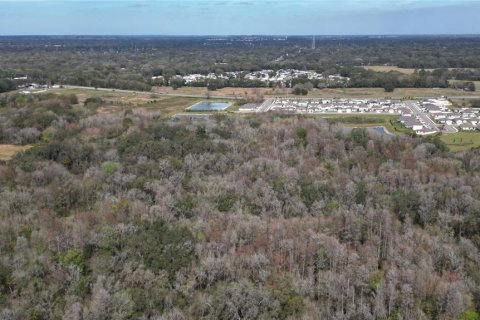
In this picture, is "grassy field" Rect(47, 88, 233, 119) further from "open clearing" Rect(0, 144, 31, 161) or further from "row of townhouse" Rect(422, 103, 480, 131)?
"row of townhouse" Rect(422, 103, 480, 131)

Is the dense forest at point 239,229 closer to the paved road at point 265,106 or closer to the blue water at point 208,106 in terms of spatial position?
the paved road at point 265,106

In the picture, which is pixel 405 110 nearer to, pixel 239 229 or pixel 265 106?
pixel 265 106

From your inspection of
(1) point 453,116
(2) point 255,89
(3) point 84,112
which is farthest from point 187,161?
(2) point 255,89

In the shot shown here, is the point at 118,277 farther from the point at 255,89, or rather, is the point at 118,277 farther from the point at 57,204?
the point at 255,89

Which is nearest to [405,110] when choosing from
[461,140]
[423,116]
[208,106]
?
[423,116]

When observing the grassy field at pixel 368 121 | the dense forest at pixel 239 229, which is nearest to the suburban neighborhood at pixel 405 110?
the grassy field at pixel 368 121
